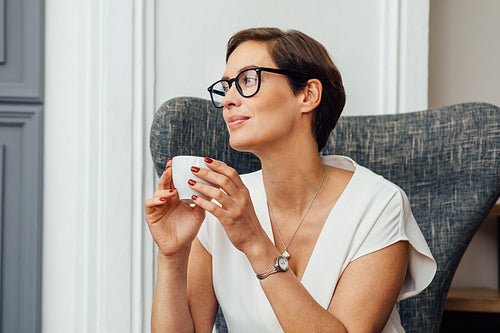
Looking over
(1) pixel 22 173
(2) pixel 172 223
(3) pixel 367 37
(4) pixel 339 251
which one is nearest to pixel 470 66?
(3) pixel 367 37

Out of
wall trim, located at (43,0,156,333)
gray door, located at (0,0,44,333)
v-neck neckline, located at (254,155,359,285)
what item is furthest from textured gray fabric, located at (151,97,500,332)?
gray door, located at (0,0,44,333)

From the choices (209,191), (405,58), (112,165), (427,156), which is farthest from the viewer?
(405,58)

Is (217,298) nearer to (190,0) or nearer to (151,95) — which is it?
(151,95)

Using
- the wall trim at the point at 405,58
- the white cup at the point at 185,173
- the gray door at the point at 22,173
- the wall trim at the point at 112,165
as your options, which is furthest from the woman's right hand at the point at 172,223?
the wall trim at the point at 405,58

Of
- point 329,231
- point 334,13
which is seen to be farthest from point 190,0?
point 329,231

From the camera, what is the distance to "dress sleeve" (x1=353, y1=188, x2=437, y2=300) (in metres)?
1.01

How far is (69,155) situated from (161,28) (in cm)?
53

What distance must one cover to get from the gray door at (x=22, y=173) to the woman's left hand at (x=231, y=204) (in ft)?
3.48

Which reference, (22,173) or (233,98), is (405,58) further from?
(22,173)

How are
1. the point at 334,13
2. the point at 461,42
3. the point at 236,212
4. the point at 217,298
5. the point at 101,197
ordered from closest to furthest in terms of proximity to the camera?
1. the point at 236,212
2. the point at 217,298
3. the point at 101,197
4. the point at 334,13
5. the point at 461,42

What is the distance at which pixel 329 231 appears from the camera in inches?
42.1

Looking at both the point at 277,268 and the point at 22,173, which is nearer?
the point at 277,268

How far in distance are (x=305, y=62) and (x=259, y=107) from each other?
15 centimetres

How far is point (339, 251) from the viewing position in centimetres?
103
